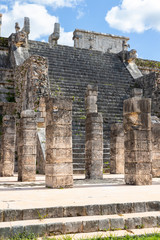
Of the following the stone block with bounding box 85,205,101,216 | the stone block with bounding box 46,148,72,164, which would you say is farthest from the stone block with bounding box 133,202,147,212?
the stone block with bounding box 46,148,72,164

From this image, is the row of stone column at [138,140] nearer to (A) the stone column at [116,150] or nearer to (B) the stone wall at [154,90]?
(A) the stone column at [116,150]

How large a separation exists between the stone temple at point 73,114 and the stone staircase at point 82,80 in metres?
0.05

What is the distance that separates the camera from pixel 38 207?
16.1ft

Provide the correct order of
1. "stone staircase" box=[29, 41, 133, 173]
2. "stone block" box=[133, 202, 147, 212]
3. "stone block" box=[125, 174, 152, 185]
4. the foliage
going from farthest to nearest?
1. the foliage
2. "stone staircase" box=[29, 41, 133, 173]
3. "stone block" box=[125, 174, 152, 185]
4. "stone block" box=[133, 202, 147, 212]

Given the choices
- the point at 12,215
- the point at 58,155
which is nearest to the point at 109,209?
the point at 12,215

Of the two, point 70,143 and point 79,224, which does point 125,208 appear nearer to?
point 79,224

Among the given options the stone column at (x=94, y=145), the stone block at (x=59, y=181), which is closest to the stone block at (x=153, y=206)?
the stone block at (x=59, y=181)

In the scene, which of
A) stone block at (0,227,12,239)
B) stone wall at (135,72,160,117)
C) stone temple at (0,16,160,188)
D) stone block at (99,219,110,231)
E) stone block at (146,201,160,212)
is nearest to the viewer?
stone block at (0,227,12,239)

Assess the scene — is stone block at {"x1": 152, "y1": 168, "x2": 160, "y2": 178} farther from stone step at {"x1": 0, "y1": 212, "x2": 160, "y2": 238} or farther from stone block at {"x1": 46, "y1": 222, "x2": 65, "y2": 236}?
stone block at {"x1": 46, "y1": 222, "x2": 65, "y2": 236}

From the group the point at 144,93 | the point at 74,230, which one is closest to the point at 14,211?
the point at 74,230

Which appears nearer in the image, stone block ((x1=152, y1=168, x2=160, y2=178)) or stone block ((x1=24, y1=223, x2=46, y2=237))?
stone block ((x1=24, y1=223, x2=46, y2=237))

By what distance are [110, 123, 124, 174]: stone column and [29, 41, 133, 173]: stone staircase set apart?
0.61 meters

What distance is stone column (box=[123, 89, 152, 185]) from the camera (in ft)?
31.2

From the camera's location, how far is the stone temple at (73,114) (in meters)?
8.91
